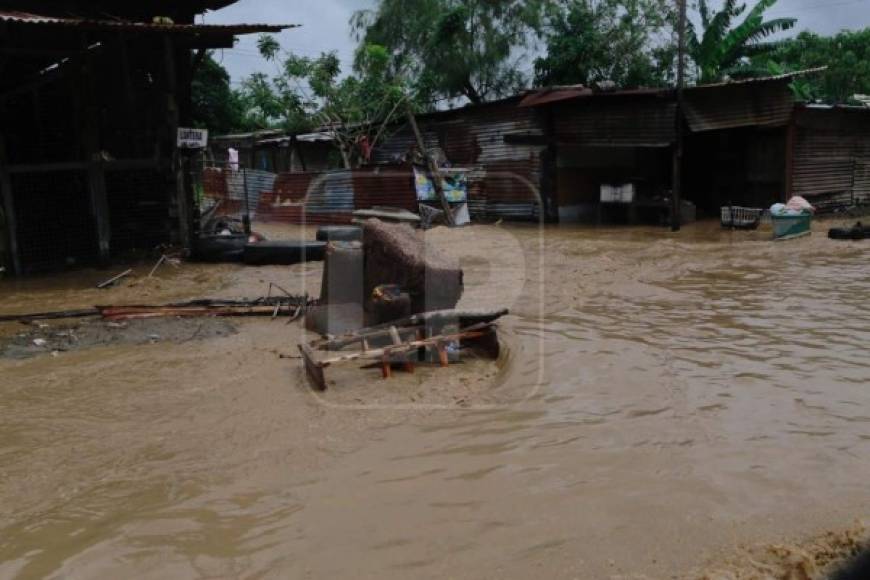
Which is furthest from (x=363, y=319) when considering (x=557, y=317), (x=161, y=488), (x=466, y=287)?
(x=161, y=488)

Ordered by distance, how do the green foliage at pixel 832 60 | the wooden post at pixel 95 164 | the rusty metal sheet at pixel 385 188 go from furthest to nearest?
the green foliage at pixel 832 60 → the rusty metal sheet at pixel 385 188 → the wooden post at pixel 95 164

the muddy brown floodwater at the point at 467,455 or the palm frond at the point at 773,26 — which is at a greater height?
the palm frond at the point at 773,26

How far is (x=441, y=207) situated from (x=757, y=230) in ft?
25.5

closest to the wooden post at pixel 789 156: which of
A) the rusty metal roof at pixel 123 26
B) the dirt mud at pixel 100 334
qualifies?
the rusty metal roof at pixel 123 26

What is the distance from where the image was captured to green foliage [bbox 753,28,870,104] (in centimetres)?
2995

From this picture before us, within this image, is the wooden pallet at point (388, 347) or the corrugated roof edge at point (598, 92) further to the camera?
the corrugated roof edge at point (598, 92)

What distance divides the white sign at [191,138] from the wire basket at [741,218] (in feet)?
37.7

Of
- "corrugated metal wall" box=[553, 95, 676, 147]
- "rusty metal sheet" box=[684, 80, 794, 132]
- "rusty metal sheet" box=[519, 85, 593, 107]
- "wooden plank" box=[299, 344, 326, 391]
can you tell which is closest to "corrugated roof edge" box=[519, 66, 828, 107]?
"rusty metal sheet" box=[519, 85, 593, 107]

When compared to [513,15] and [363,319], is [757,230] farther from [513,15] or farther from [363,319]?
[513,15]

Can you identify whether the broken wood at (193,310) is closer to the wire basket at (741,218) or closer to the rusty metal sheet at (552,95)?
the rusty metal sheet at (552,95)

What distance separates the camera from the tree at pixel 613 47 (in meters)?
25.4

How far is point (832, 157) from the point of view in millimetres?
19438

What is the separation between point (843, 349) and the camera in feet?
23.3

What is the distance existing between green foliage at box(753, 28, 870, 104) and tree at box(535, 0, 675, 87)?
5.66 meters
